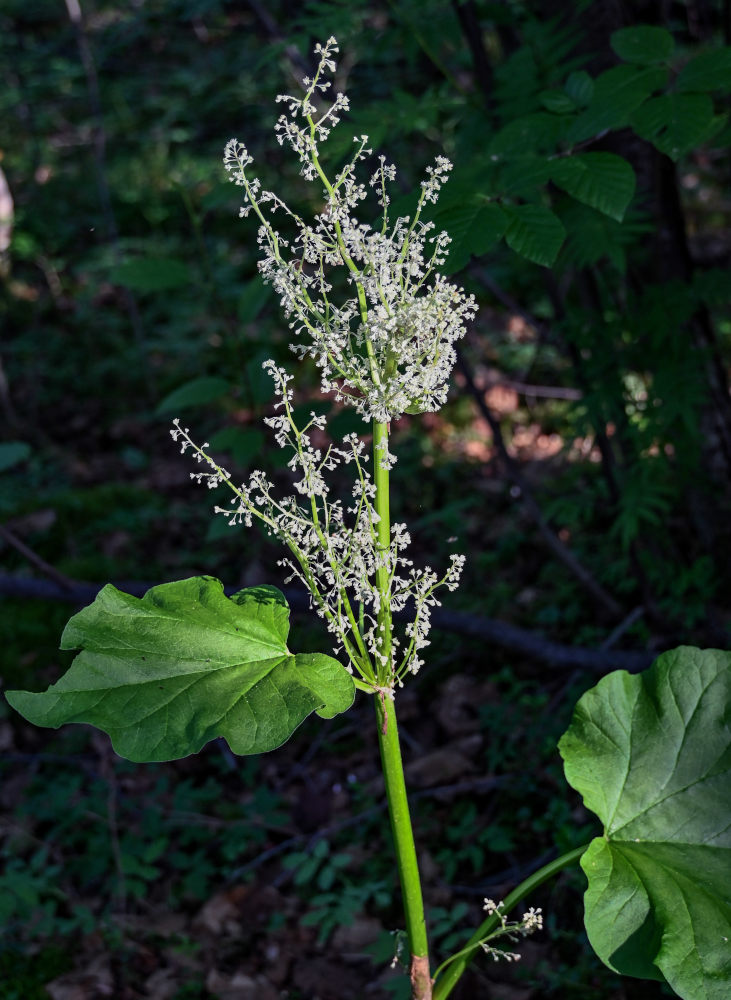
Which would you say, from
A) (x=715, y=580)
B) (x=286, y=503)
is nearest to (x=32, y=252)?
(x=715, y=580)

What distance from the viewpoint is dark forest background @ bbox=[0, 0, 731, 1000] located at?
2.43 meters

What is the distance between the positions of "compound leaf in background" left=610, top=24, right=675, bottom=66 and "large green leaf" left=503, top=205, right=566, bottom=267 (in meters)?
0.55

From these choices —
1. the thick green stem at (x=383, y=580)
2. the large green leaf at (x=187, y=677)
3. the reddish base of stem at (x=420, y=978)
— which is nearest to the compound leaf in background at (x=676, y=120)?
the thick green stem at (x=383, y=580)

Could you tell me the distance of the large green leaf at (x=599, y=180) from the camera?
1.80m

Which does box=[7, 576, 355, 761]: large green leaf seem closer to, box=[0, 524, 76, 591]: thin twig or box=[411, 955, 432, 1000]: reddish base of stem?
box=[411, 955, 432, 1000]: reddish base of stem

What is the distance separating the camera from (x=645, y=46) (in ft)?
6.68

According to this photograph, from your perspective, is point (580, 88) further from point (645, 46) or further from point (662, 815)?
point (662, 815)

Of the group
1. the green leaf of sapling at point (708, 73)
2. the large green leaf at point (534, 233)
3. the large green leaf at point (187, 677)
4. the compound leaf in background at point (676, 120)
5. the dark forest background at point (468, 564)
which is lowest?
the dark forest background at point (468, 564)

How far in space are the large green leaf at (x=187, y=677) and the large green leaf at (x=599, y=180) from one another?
107 cm

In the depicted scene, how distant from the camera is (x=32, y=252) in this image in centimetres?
816

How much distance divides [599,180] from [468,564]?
2742 mm

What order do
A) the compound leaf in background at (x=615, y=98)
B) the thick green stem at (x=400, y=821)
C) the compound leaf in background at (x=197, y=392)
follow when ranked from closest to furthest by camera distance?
1. the thick green stem at (x=400, y=821)
2. the compound leaf in background at (x=615, y=98)
3. the compound leaf in background at (x=197, y=392)

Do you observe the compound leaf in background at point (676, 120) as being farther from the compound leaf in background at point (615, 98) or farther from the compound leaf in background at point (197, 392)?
the compound leaf in background at point (197, 392)

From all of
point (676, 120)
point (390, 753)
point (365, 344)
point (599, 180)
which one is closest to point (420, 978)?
point (390, 753)
